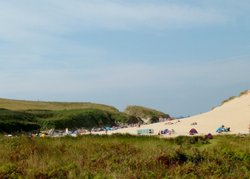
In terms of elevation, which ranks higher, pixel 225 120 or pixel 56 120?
pixel 56 120

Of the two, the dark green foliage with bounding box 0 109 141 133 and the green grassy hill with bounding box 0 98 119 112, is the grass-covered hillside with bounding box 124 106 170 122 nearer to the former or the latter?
the green grassy hill with bounding box 0 98 119 112

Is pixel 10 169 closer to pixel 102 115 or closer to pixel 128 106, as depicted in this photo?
pixel 102 115

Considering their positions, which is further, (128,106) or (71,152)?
(128,106)

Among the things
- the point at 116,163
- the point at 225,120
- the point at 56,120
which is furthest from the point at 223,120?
the point at 116,163

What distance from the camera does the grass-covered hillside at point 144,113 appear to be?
79.8 meters

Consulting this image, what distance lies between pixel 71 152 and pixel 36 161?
2.51m

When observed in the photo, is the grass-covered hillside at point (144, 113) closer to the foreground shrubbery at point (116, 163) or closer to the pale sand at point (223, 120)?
the pale sand at point (223, 120)

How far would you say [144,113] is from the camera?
8156cm

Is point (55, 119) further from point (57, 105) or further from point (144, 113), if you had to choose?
point (57, 105)

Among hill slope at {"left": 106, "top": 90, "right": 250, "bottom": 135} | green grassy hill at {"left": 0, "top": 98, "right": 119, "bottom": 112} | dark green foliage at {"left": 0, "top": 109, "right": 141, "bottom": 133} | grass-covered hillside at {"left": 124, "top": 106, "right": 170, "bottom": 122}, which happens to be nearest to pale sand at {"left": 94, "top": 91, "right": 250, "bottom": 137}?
hill slope at {"left": 106, "top": 90, "right": 250, "bottom": 135}

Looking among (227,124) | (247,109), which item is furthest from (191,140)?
(247,109)

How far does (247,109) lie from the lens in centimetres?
4212

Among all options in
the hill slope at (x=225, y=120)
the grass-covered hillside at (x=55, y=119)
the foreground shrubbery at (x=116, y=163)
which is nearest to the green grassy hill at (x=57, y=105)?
the grass-covered hillside at (x=55, y=119)

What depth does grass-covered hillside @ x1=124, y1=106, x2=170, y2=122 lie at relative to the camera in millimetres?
79812
